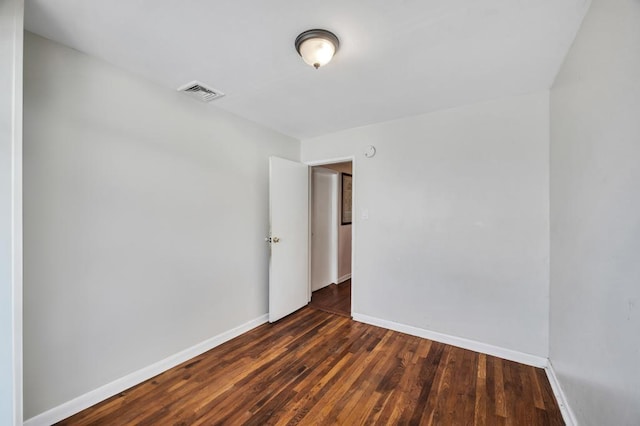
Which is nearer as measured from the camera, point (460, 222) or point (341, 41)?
point (341, 41)

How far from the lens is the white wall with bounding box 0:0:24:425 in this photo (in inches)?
46.4

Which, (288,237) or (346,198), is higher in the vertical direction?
(346,198)

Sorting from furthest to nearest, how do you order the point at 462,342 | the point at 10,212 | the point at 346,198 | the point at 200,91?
the point at 346,198 → the point at 462,342 → the point at 200,91 → the point at 10,212

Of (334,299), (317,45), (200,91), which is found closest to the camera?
(317,45)

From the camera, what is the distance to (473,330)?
8.07 ft

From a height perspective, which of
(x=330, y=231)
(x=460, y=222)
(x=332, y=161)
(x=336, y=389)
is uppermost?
(x=332, y=161)

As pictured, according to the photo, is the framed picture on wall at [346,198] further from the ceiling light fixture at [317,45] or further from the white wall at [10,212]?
the white wall at [10,212]

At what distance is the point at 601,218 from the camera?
122 centimetres

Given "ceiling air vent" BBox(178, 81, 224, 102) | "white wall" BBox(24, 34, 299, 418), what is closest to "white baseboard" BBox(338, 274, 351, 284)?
"white wall" BBox(24, 34, 299, 418)

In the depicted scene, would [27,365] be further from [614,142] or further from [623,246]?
[614,142]

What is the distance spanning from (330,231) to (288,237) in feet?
4.92

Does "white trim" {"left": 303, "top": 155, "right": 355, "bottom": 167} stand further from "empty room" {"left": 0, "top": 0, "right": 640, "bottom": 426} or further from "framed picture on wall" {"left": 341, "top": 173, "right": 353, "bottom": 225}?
"framed picture on wall" {"left": 341, "top": 173, "right": 353, "bottom": 225}

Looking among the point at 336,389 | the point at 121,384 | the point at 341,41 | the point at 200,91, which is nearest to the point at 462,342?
the point at 336,389

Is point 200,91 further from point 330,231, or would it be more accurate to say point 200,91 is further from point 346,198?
point 346,198
